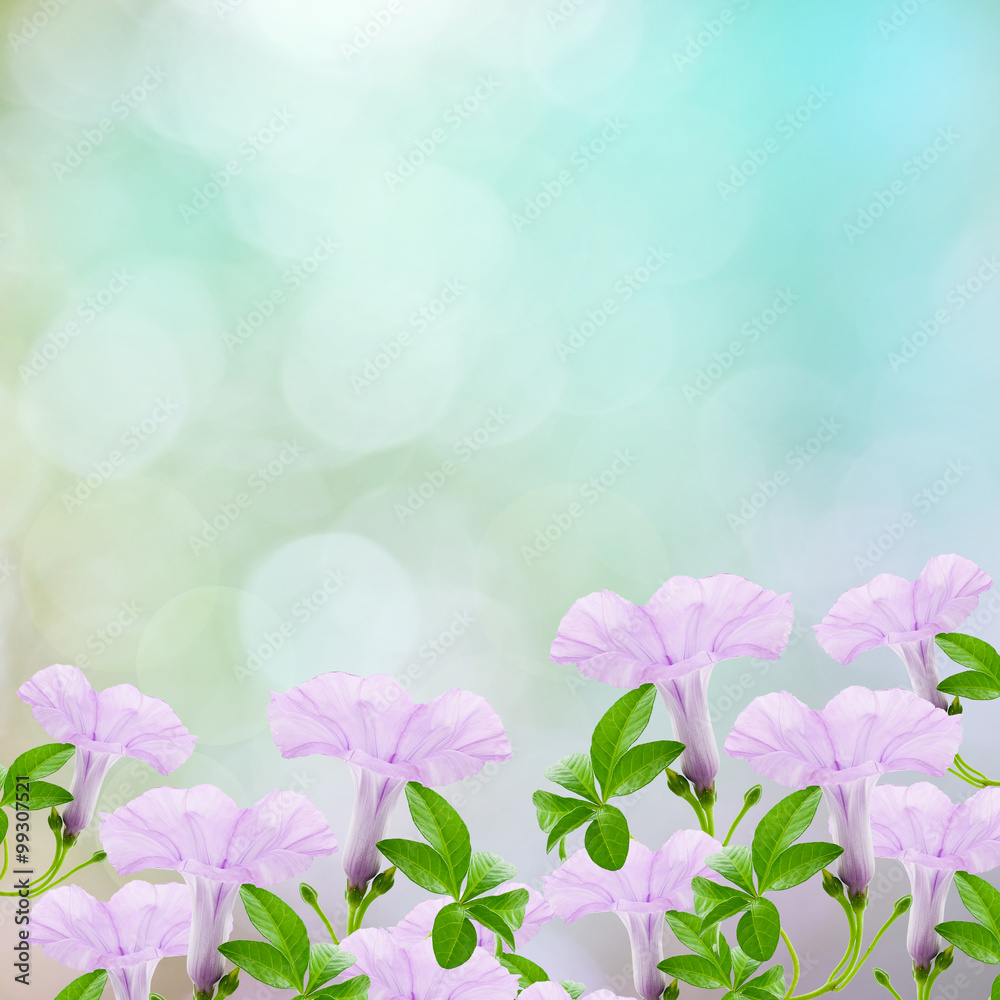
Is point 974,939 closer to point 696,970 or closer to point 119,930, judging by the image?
point 696,970

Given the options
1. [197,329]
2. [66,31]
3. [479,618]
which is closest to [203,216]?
[197,329]

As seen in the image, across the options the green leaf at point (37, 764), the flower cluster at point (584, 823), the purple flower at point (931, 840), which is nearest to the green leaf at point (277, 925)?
the flower cluster at point (584, 823)

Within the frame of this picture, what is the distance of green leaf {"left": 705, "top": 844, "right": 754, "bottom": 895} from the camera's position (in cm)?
28

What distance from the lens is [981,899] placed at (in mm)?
300

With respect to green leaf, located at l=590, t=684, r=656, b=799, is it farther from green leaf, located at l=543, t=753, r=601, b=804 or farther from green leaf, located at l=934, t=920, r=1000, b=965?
green leaf, located at l=934, t=920, r=1000, b=965

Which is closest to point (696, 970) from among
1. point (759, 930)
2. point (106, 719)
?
point (759, 930)

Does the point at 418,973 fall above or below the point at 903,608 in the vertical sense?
below

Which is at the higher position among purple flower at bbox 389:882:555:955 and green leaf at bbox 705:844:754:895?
green leaf at bbox 705:844:754:895

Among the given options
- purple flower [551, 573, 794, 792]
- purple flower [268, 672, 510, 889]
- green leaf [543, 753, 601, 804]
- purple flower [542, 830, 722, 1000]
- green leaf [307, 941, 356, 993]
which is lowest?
green leaf [307, 941, 356, 993]

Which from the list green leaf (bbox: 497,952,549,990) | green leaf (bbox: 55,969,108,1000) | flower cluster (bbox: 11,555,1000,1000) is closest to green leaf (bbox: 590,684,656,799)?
flower cluster (bbox: 11,555,1000,1000)

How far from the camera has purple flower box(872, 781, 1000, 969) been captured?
0.30 m

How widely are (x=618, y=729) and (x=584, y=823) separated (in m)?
0.03

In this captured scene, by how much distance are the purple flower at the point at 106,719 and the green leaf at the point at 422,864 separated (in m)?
0.10

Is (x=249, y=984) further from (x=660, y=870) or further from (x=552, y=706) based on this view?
(x=660, y=870)
